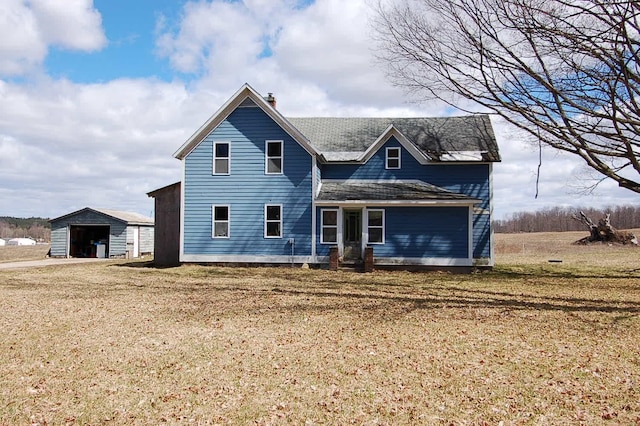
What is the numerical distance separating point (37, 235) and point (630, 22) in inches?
4950

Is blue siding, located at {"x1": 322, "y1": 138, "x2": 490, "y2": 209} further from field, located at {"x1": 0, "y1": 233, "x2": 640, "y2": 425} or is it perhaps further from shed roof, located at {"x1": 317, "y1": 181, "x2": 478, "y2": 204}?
field, located at {"x1": 0, "y1": 233, "x2": 640, "y2": 425}

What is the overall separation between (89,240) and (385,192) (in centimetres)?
2401

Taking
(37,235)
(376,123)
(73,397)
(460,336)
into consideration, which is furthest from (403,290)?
(37,235)

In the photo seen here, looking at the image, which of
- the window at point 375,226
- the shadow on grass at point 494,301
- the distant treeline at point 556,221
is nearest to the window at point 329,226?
the window at point 375,226

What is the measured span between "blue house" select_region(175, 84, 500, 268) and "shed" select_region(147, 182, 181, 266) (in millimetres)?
2189

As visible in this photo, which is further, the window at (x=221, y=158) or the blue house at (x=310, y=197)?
the window at (x=221, y=158)

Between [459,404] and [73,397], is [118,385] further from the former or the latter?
[459,404]

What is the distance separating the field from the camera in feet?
18.9

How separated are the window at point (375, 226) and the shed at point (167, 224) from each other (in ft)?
29.8

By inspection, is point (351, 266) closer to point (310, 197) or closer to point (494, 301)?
point (310, 197)

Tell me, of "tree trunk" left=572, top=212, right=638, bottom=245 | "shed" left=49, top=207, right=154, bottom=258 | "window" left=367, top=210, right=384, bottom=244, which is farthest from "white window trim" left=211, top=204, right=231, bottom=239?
"tree trunk" left=572, top=212, right=638, bottom=245

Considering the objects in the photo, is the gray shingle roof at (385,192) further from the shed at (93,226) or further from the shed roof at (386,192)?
the shed at (93,226)

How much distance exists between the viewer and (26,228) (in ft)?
436

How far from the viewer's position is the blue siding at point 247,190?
21.1 meters
